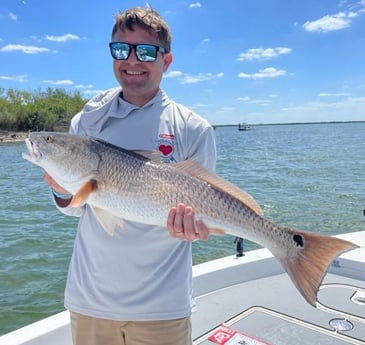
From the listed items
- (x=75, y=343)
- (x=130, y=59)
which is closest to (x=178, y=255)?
(x=75, y=343)

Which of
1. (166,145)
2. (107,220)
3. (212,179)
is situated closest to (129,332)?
(107,220)

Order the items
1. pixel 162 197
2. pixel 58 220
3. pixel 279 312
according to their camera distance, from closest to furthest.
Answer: pixel 162 197
pixel 279 312
pixel 58 220

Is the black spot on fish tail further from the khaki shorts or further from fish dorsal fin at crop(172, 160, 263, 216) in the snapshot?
the khaki shorts

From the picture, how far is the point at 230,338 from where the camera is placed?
11.2 ft

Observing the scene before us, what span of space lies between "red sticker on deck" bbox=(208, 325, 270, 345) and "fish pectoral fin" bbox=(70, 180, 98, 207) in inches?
73.2

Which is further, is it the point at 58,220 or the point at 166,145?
the point at 58,220

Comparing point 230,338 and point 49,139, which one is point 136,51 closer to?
point 49,139

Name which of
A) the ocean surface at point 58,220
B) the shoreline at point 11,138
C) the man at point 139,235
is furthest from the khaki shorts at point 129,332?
the shoreline at point 11,138

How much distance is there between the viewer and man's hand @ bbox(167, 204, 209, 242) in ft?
6.81

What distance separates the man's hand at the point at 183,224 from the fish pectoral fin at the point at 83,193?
1.45 feet

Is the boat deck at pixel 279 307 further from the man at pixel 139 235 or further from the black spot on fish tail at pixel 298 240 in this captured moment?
the black spot on fish tail at pixel 298 240

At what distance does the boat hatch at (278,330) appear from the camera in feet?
11.0

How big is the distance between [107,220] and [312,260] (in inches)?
40.8

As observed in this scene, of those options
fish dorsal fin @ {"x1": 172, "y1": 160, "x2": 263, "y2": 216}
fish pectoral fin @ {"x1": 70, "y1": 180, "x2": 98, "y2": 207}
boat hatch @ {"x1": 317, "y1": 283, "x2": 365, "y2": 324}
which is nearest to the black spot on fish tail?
fish dorsal fin @ {"x1": 172, "y1": 160, "x2": 263, "y2": 216}
